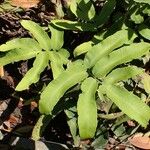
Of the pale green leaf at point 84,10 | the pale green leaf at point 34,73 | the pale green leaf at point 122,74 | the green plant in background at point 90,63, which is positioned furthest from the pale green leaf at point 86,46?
the pale green leaf at point 122,74

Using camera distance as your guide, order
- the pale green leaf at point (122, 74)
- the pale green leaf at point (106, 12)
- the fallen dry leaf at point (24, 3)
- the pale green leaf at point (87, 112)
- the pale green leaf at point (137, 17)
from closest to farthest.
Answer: the pale green leaf at point (87, 112) → the pale green leaf at point (122, 74) → the pale green leaf at point (137, 17) → the pale green leaf at point (106, 12) → the fallen dry leaf at point (24, 3)

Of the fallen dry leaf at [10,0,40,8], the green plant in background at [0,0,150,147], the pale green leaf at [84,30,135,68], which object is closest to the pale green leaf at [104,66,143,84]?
the green plant in background at [0,0,150,147]

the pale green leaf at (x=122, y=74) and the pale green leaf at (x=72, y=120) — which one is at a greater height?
the pale green leaf at (x=122, y=74)

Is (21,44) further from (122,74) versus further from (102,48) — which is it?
(122,74)

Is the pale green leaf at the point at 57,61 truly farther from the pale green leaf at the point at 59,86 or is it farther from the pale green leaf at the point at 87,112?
the pale green leaf at the point at 87,112

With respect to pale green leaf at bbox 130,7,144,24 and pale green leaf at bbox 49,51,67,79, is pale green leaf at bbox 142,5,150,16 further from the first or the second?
pale green leaf at bbox 49,51,67,79

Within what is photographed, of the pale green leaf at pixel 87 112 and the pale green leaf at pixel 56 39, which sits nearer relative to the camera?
the pale green leaf at pixel 87 112

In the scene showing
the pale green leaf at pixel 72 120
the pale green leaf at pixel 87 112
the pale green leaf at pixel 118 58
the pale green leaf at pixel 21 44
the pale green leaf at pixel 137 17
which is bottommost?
the pale green leaf at pixel 72 120

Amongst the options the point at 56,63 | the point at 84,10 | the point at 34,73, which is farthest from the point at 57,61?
the point at 84,10
